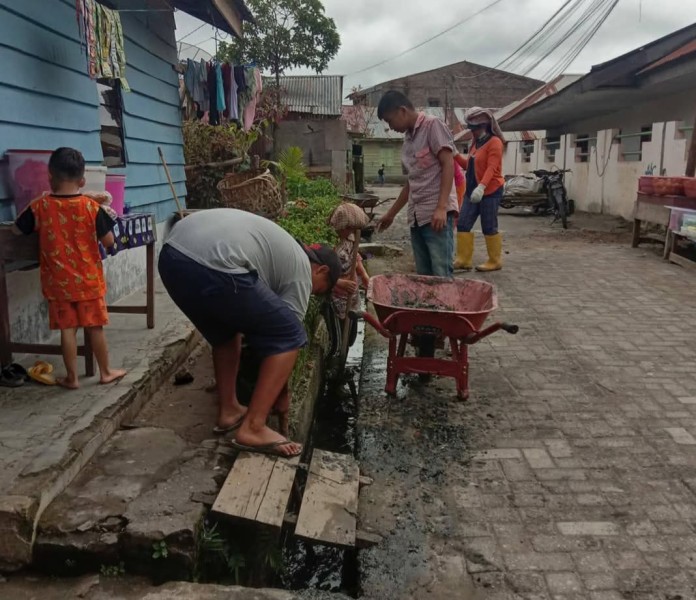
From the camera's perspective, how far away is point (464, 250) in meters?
8.87

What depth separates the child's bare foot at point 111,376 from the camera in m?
3.51

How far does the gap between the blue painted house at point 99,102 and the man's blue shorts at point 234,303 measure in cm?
174

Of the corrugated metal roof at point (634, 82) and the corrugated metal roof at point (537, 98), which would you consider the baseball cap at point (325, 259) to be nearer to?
the corrugated metal roof at point (634, 82)

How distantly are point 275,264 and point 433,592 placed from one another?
1.58 meters

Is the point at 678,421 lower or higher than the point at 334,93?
lower

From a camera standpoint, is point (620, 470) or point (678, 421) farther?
point (678, 421)

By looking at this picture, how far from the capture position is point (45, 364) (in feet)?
11.9

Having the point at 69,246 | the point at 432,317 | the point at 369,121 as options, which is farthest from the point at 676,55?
the point at 369,121

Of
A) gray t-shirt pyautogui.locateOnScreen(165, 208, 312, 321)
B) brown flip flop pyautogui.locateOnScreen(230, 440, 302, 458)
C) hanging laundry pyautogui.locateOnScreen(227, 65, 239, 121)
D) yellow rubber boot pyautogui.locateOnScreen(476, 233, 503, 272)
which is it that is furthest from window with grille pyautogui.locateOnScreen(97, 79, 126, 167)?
yellow rubber boot pyautogui.locateOnScreen(476, 233, 503, 272)

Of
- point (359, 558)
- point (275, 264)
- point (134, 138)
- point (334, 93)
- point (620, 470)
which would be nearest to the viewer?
point (359, 558)

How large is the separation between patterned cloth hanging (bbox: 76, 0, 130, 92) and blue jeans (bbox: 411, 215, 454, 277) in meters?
2.72

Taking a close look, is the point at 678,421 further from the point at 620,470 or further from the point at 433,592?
the point at 433,592

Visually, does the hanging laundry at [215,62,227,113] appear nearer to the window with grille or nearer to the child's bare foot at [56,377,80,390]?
the window with grille

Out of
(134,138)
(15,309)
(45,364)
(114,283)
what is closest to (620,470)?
(45,364)
